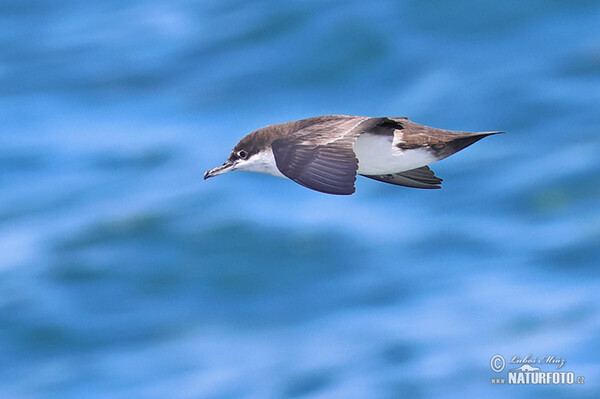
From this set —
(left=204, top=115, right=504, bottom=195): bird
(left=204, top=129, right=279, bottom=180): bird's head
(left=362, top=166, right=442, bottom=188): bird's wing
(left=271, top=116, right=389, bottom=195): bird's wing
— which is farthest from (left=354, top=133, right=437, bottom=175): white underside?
(left=204, top=129, right=279, bottom=180): bird's head

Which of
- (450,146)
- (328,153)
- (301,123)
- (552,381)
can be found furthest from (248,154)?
(552,381)

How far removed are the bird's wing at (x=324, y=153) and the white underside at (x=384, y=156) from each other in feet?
0.66

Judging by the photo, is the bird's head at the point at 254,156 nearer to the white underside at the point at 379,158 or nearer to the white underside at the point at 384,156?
the white underside at the point at 379,158

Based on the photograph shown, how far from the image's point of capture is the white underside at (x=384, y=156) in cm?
813

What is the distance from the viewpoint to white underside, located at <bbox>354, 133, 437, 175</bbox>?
813 centimetres

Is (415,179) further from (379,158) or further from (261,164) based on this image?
(261,164)

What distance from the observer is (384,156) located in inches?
320

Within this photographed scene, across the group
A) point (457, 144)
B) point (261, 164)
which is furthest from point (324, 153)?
point (457, 144)

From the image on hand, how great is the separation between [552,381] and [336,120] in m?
13.9

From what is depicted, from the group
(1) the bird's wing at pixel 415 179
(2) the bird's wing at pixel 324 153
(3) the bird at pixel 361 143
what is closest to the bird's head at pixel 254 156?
(3) the bird at pixel 361 143

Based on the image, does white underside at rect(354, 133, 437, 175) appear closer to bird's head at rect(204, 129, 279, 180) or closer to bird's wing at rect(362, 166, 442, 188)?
bird's wing at rect(362, 166, 442, 188)

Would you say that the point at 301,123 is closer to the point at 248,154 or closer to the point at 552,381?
the point at 248,154

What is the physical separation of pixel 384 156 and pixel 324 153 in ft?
2.75

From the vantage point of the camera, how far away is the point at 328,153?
7422 millimetres
